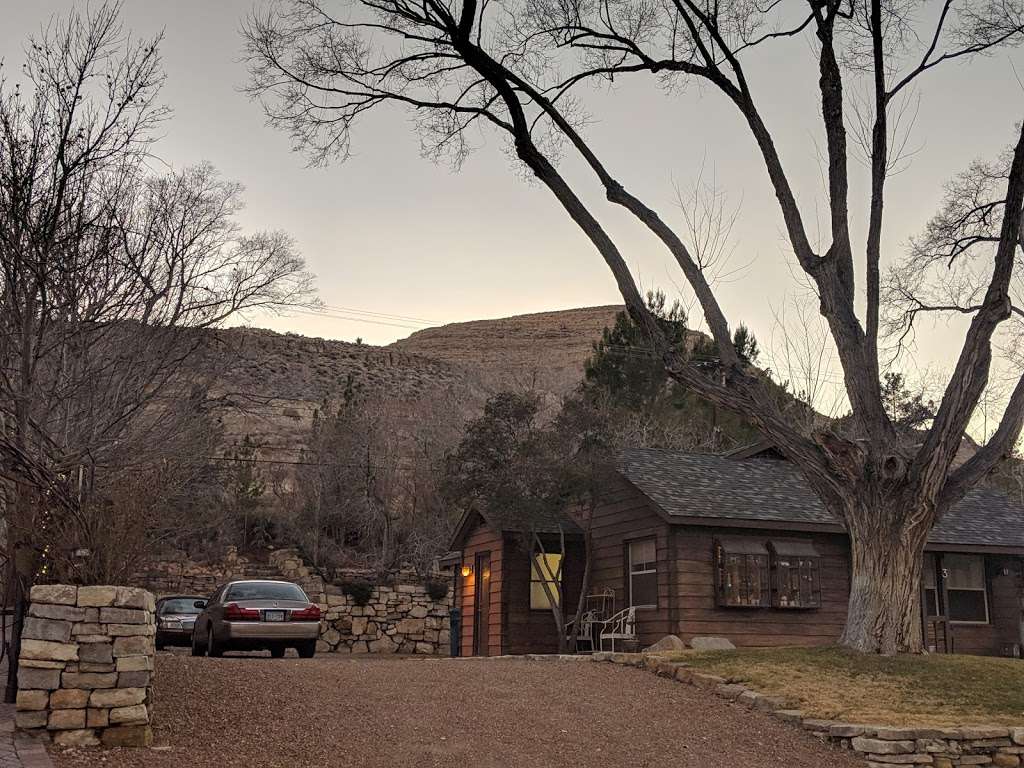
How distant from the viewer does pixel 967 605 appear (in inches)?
873

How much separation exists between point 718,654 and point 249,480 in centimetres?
2270

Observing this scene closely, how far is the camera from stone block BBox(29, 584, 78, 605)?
834cm

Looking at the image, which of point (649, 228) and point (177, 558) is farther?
point (177, 558)

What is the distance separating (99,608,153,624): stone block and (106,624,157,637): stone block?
34mm

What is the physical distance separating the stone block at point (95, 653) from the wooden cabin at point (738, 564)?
12.0 metres

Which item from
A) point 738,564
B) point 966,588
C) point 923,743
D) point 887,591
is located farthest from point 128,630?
point 966,588

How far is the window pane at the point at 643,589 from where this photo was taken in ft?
64.7

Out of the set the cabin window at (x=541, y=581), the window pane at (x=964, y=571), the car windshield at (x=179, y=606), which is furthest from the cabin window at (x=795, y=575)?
the car windshield at (x=179, y=606)

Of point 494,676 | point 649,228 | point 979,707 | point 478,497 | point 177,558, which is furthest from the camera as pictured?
point 177,558

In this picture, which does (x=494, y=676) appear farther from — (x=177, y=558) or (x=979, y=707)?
(x=177, y=558)

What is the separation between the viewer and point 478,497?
21.5 metres

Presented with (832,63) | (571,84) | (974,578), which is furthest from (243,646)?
(974,578)

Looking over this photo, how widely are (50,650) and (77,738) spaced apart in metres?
0.74

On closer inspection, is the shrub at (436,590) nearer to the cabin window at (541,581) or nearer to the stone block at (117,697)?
the cabin window at (541,581)
